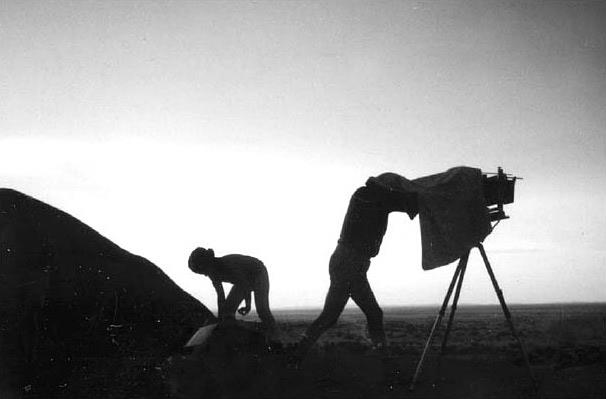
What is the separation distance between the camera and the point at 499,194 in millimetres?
5688

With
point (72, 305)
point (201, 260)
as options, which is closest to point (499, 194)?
point (201, 260)

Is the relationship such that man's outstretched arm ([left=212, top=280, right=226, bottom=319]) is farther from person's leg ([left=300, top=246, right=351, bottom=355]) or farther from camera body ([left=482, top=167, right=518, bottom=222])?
camera body ([left=482, top=167, right=518, bottom=222])

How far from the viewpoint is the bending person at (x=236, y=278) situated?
754 cm

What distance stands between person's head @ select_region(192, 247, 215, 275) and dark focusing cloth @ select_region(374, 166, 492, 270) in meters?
3.36

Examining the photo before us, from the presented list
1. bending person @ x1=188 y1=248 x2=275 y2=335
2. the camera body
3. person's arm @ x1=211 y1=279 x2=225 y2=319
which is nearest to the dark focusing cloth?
the camera body

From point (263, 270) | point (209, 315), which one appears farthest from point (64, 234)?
point (263, 270)

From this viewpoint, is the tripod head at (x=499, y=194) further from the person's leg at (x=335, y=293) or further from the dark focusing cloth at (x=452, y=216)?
the person's leg at (x=335, y=293)

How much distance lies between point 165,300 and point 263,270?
2426 mm

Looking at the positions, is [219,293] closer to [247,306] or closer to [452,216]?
[247,306]

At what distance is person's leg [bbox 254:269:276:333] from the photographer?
7.67 meters

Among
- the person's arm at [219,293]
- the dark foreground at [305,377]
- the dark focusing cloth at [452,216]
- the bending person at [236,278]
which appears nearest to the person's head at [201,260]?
the bending person at [236,278]

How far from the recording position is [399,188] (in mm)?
5953

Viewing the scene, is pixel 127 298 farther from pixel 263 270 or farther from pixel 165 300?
pixel 263 270

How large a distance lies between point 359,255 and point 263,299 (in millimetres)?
2276
